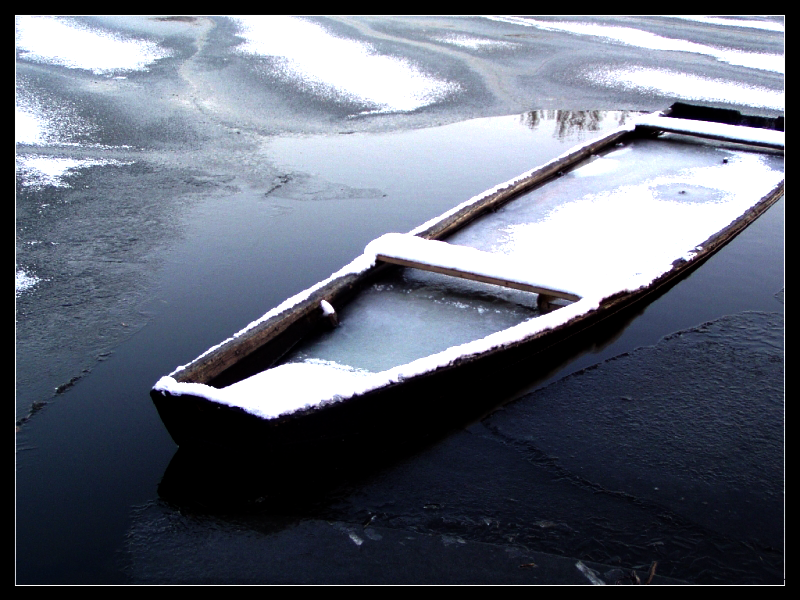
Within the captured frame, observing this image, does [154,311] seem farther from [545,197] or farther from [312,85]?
[312,85]

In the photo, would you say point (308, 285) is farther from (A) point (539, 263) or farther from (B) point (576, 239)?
(B) point (576, 239)

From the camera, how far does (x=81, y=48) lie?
1234 cm

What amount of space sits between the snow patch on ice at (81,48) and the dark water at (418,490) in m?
7.11

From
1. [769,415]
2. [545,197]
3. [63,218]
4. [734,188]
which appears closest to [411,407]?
[769,415]

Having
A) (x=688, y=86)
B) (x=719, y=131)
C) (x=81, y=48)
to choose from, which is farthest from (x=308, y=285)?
(x=81, y=48)

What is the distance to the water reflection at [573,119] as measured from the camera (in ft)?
31.2

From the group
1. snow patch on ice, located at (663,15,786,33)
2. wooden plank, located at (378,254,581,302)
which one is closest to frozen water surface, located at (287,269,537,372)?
wooden plank, located at (378,254,581,302)

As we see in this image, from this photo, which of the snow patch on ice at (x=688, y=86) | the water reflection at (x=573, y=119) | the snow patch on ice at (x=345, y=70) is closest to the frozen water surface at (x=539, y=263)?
the water reflection at (x=573, y=119)

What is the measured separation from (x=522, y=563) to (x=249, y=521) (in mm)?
1298

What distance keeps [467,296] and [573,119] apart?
16.6 feet

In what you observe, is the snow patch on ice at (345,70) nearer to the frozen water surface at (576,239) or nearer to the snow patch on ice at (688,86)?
the snow patch on ice at (688,86)

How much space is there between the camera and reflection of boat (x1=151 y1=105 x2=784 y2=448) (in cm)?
388

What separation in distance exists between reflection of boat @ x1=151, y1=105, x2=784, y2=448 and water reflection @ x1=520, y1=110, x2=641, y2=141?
915mm

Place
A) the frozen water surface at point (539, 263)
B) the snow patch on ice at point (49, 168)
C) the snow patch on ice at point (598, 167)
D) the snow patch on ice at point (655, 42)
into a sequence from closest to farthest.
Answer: the frozen water surface at point (539, 263) → the snow patch on ice at point (49, 168) → the snow patch on ice at point (598, 167) → the snow patch on ice at point (655, 42)
